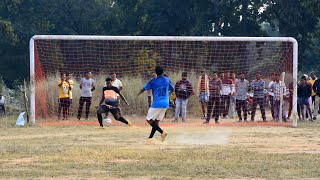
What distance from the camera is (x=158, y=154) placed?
1605 centimetres

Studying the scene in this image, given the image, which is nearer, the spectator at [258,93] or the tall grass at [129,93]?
the spectator at [258,93]

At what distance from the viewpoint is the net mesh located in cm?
2892

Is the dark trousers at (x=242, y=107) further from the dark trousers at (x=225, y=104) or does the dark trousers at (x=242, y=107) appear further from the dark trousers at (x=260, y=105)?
the dark trousers at (x=225, y=104)

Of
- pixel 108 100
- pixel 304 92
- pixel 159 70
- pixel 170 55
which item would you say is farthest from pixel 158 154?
pixel 170 55

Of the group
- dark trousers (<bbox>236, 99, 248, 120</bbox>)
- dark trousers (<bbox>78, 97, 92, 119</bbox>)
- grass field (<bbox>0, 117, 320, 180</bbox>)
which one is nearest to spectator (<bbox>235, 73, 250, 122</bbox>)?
dark trousers (<bbox>236, 99, 248, 120</bbox>)

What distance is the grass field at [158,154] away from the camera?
1334 cm

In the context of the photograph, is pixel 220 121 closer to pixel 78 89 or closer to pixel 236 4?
pixel 78 89

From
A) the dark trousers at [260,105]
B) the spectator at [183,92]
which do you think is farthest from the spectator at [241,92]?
the spectator at [183,92]

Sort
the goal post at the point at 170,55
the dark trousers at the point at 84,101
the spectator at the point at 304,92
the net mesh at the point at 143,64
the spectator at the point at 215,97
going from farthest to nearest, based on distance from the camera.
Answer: the goal post at the point at 170,55 < the net mesh at the point at 143,64 < the spectator at the point at 304,92 < the dark trousers at the point at 84,101 < the spectator at the point at 215,97

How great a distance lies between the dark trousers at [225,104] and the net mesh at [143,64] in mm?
156

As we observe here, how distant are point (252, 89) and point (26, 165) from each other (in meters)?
15.1

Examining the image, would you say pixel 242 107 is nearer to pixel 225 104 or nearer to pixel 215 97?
pixel 225 104

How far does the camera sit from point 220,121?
91.9 ft

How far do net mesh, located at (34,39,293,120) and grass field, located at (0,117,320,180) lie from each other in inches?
204
